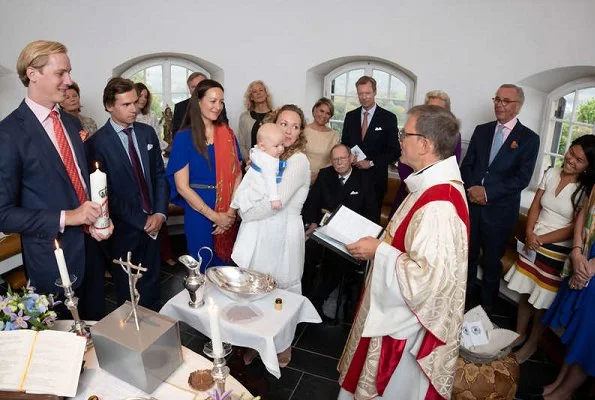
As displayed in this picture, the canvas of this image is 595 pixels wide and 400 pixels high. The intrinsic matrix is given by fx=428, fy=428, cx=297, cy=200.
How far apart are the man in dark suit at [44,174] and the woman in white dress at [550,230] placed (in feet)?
9.58

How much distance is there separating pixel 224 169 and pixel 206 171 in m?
0.12

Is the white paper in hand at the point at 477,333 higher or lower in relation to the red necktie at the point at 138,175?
lower

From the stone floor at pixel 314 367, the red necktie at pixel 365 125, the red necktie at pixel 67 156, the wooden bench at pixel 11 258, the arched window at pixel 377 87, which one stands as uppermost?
the arched window at pixel 377 87

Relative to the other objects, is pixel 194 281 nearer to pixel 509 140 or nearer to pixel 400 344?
pixel 400 344

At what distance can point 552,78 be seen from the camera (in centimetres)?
439

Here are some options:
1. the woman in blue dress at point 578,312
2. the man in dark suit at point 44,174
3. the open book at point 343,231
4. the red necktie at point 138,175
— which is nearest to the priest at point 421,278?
the open book at point 343,231

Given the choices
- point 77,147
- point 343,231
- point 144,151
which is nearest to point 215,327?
point 343,231

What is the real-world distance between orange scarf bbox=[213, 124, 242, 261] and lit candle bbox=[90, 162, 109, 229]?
0.99 m

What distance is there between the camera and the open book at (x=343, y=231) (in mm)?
2248

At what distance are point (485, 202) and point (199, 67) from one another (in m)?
4.18

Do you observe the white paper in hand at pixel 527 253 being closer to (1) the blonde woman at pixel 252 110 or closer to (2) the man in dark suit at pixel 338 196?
(2) the man in dark suit at pixel 338 196

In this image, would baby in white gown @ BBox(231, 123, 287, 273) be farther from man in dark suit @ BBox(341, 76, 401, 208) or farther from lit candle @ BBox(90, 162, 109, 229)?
man in dark suit @ BBox(341, 76, 401, 208)

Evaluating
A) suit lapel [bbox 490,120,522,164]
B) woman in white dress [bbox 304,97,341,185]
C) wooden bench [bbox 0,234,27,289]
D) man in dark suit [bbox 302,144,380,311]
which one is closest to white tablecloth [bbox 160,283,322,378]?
man in dark suit [bbox 302,144,380,311]

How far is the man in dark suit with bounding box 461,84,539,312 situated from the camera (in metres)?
3.63
